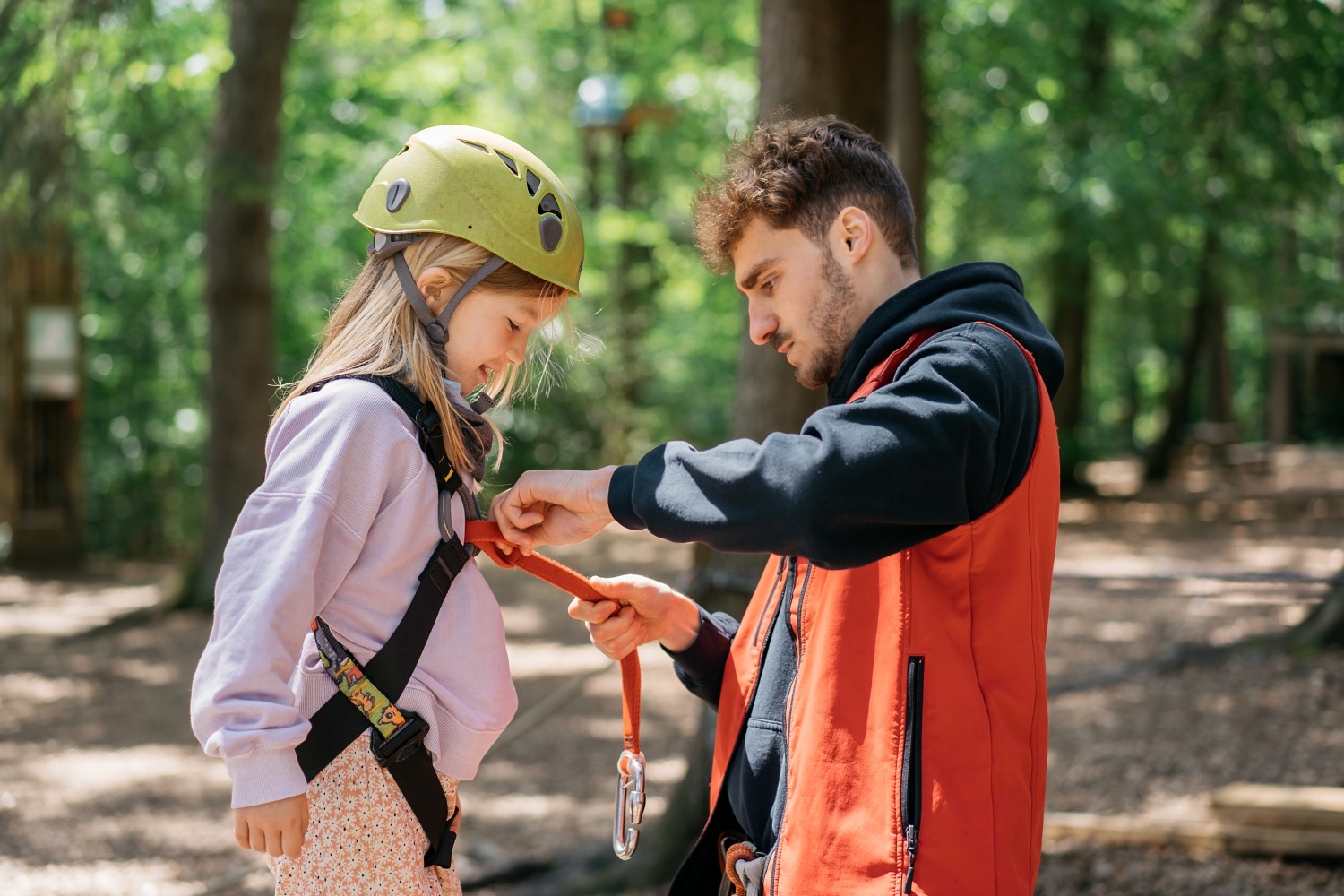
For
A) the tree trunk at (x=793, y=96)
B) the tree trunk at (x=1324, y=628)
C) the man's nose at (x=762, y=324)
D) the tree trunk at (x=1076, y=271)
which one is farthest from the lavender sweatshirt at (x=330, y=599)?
the tree trunk at (x=1076, y=271)

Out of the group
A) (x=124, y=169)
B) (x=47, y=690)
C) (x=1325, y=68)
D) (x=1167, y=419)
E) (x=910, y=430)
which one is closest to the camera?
(x=910, y=430)

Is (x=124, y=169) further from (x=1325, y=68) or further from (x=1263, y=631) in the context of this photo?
(x=1263, y=631)

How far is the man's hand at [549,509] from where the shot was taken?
1875 millimetres

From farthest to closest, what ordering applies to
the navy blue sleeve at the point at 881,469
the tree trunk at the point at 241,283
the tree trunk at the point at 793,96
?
1. the tree trunk at the point at 241,283
2. the tree trunk at the point at 793,96
3. the navy blue sleeve at the point at 881,469

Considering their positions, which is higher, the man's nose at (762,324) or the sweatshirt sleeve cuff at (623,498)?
the man's nose at (762,324)

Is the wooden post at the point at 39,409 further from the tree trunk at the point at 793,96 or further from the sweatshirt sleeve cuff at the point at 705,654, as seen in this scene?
the sweatshirt sleeve cuff at the point at 705,654

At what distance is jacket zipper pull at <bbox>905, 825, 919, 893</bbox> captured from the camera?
62.1 inches

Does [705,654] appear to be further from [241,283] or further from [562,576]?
[241,283]

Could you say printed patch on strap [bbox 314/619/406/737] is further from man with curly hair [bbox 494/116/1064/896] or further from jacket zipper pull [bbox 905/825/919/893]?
jacket zipper pull [bbox 905/825/919/893]

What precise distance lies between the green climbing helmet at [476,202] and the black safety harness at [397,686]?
0.98 ft

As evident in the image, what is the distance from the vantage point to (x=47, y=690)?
8266 millimetres

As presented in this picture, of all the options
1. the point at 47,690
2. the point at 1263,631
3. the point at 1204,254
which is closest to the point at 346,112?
the point at 47,690

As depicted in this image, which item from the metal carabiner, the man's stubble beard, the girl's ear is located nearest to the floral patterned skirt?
the metal carabiner

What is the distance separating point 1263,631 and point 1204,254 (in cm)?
796
